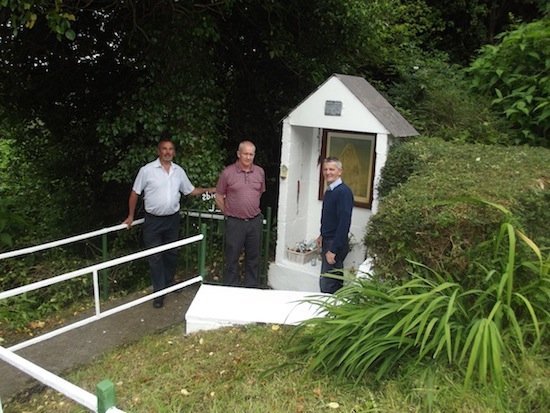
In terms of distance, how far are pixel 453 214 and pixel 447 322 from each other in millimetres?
750

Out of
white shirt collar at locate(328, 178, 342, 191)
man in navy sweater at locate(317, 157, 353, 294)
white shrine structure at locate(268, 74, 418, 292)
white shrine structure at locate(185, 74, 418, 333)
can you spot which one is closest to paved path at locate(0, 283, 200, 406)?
white shrine structure at locate(185, 74, 418, 333)

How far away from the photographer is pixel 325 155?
5.84 meters

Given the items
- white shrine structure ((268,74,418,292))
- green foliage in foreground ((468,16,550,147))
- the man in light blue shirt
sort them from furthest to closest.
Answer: green foliage in foreground ((468,16,550,147))
white shrine structure ((268,74,418,292))
the man in light blue shirt

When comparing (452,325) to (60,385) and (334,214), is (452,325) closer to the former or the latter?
(60,385)

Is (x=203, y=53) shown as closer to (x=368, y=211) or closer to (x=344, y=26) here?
(x=344, y=26)

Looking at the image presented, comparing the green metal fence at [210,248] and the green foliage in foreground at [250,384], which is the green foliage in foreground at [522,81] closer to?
the green metal fence at [210,248]

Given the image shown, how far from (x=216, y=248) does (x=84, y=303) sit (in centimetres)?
171

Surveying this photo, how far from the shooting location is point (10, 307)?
516cm

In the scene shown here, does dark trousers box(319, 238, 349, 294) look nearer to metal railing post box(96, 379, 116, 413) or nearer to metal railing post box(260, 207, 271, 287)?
metal railing post box(260, 207, 271, 287)

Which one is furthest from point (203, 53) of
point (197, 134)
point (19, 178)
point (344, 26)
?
point (19, 178)

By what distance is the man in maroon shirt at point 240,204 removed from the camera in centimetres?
495

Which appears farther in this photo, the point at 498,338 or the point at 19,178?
the point at 19,178

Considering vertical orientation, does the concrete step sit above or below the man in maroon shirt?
below

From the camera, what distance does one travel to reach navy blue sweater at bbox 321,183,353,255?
181 inches
